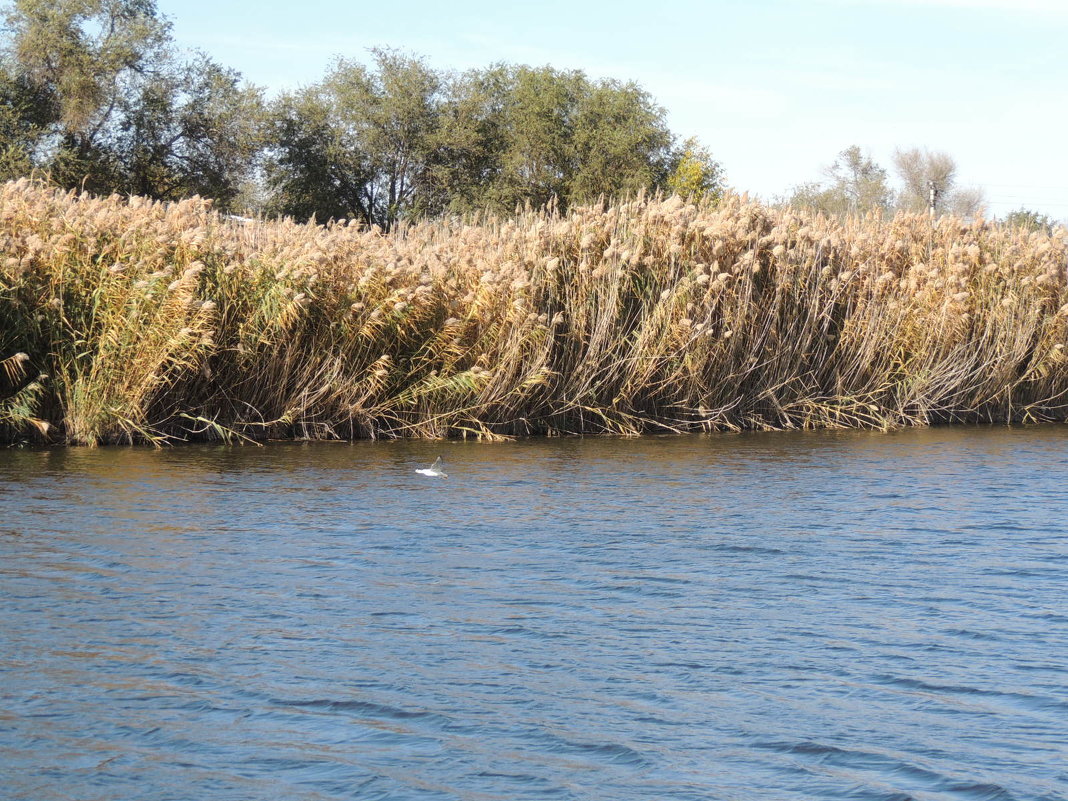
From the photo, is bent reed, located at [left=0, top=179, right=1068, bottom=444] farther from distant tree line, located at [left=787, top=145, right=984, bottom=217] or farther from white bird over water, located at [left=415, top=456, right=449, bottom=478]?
distant tree line, located at [left=787, top=145, right=984, bottom=217]

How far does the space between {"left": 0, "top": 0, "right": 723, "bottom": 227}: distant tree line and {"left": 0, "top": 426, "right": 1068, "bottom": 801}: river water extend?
118ft

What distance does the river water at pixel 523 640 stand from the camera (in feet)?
13.7

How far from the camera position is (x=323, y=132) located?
51.1 m

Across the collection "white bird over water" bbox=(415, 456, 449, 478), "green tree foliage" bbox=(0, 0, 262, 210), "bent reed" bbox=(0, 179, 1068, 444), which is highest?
"green tree foliage" bbox=(0, 0, 262, 210)

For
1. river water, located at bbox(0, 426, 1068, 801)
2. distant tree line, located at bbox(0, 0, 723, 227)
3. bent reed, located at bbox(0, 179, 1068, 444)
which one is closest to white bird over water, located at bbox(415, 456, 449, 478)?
river water, located at bbox(0, 426, 1068, 801)

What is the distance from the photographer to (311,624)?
19.1 ft

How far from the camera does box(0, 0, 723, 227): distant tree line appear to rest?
44250 mm

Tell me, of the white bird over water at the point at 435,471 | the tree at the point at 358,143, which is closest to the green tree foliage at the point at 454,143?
the tree at the point at 358,143

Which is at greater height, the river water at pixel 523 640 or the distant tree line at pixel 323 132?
the distant tree line at pixel 323 132

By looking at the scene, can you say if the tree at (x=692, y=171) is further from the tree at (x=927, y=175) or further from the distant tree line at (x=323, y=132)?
the tree at (x=927, y=175)

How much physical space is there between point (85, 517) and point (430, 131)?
151 feet

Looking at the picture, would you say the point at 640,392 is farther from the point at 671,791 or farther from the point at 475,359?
the point at 671,791

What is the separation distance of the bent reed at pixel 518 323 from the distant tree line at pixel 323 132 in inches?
1206

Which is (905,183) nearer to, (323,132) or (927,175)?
(927,175)
